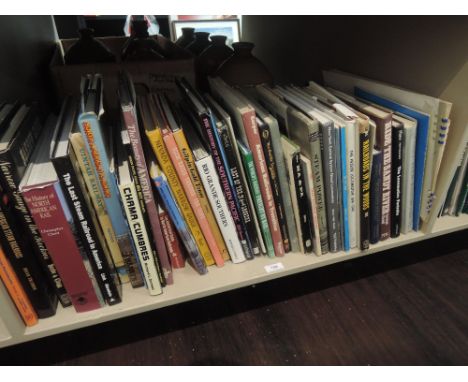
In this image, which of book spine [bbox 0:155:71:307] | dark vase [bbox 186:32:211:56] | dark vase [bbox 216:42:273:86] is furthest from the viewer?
dark vase [bbox 186:32:211:56]

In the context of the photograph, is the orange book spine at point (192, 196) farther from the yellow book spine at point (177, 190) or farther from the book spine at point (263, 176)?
the book spine at point (263, 176)

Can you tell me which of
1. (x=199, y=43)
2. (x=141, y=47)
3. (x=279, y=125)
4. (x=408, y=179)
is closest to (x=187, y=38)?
(x=199, y=43)

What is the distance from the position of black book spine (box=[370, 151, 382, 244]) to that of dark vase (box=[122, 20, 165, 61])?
0.59 metres

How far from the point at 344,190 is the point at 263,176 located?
17cm

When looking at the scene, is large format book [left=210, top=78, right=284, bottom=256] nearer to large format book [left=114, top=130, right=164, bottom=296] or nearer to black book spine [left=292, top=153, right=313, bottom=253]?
black book spine [left=292, top=153, right=313, bottom=253]

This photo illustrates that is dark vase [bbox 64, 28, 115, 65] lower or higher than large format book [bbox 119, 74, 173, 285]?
higher

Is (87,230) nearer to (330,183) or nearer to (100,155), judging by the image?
(100,155)

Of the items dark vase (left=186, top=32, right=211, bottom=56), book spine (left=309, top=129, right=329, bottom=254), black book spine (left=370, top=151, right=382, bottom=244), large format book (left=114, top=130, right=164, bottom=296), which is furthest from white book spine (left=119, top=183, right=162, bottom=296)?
dark vase (left=186, top=32, right=211, bottom=56)

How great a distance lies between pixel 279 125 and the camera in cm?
67

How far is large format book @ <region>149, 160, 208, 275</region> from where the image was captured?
1.87ft

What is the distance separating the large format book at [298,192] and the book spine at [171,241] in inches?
9.6
